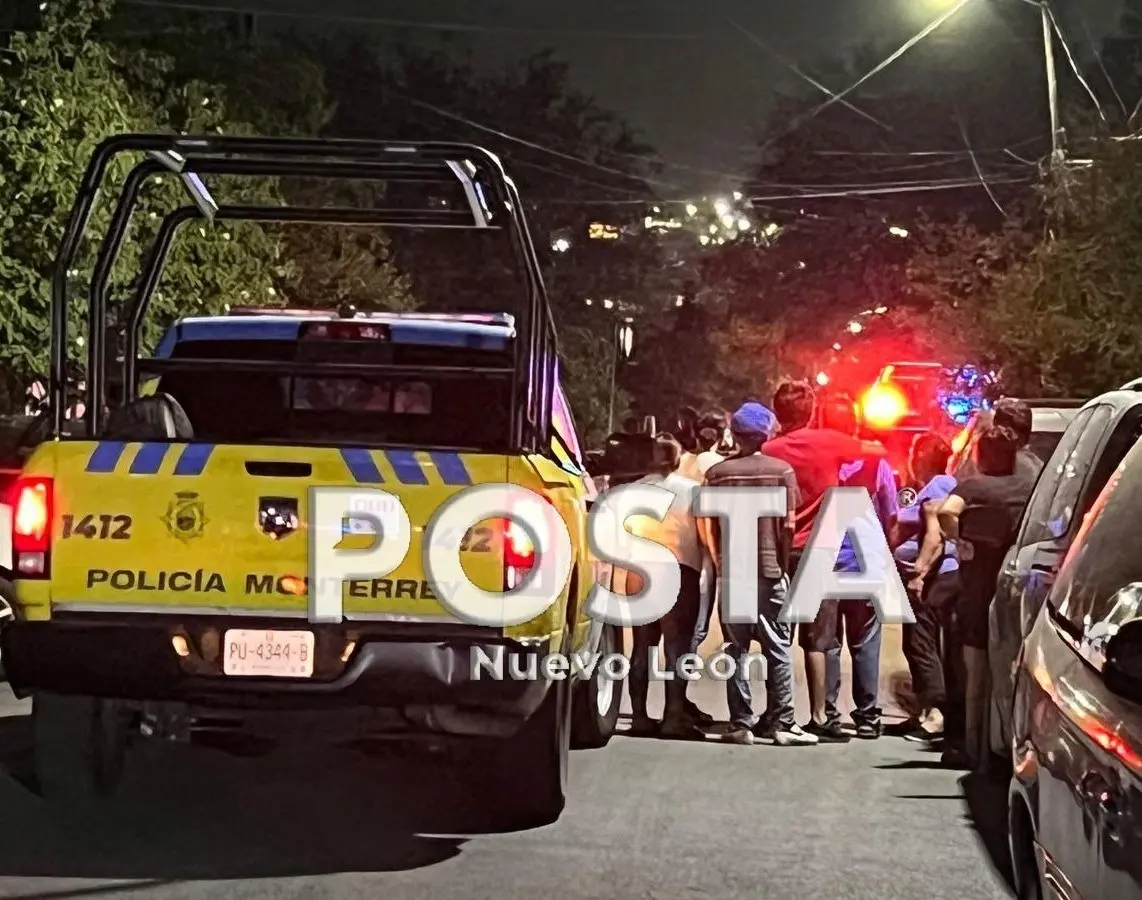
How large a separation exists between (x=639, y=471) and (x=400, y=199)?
99.9 ft

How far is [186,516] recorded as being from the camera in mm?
6137

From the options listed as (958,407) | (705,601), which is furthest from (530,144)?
(705,601)

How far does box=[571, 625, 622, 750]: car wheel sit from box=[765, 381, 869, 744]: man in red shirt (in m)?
1.03

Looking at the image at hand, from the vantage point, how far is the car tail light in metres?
6.12

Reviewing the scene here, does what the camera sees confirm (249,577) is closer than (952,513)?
Yes

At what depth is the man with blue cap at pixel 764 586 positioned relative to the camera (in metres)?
8.81

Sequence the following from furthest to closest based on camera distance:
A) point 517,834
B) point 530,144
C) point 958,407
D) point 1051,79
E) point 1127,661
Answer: point 530,144 < point 958,407 < point 1051,79 < point 517,834 < point 1127,661

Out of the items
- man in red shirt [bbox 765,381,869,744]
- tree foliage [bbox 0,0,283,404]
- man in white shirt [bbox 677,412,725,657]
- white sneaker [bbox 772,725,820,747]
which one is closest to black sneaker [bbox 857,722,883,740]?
man in red shirt [bbox 765,381,869,744]

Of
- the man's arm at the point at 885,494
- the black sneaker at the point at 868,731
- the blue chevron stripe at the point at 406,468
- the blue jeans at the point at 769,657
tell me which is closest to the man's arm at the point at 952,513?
the man's arm at the point at 885,494

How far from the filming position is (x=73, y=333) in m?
15.0

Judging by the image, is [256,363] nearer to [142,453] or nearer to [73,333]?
[142,453]

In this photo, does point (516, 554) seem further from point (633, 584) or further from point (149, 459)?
point (633, 584)

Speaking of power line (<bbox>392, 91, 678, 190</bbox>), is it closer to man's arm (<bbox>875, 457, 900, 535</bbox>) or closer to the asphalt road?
man's arm (<bbox>875, 457, 900, 535</bbox>)

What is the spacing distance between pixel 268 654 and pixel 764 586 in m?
3.38
